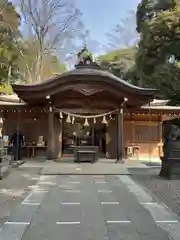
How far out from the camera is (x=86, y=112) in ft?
55.8

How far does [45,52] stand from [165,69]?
14.9 meters

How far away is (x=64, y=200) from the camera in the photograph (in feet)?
23.9

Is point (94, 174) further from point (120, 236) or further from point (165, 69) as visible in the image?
point (165, 69)

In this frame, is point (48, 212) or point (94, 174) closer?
point (48, 212)

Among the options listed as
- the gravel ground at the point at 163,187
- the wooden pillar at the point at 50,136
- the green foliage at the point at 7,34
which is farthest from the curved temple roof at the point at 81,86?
the gravel ground at the point at 163,187

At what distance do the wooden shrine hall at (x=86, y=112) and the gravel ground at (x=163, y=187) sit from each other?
4842 mm

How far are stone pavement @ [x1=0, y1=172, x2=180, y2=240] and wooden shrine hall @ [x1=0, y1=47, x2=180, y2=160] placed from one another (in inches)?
292

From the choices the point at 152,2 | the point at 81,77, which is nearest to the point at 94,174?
the point at 81,77

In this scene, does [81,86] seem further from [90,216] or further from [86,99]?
[90,216]

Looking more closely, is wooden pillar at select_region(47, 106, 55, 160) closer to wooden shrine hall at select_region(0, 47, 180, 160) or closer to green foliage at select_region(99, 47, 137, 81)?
wooden shrine hall at select_region(0, 47, 180, 160)

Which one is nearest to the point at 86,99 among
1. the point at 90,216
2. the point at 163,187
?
the point at 163,187

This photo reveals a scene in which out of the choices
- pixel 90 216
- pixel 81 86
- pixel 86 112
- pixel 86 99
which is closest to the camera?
pixel 90 216

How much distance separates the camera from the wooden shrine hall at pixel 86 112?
15953 millimetres

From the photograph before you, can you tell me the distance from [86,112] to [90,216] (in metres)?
11.3
